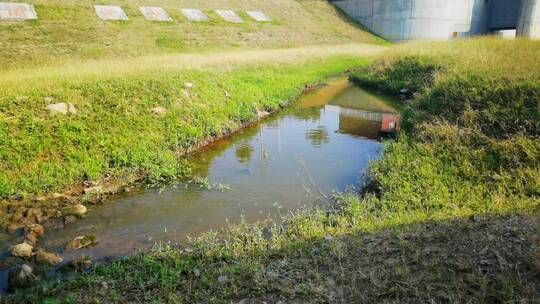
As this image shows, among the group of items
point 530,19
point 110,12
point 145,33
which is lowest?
point 145,33

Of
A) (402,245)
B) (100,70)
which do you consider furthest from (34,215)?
(100,70)

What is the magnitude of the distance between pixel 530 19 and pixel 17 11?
47.2m

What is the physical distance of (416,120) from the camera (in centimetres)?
1031

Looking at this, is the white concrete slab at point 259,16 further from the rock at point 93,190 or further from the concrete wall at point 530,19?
the rock at point 93,190

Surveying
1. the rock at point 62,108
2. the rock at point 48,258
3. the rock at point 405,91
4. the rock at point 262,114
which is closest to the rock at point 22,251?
the rock at point 48,258

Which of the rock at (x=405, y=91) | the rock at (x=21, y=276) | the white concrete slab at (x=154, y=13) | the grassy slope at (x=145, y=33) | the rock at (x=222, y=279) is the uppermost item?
the white concrete slab at (x=154, y=13)

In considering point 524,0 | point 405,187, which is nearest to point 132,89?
point 405,187

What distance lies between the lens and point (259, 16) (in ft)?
145

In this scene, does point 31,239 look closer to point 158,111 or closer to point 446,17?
point 158,111

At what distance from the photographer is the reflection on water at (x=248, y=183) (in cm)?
634

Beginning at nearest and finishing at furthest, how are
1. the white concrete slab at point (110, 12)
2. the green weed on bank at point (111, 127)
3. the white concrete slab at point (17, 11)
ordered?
the green weed on bank at point (111, 127), the white concrete slab at point (17, 11), the white concrete slab at point (110, 12)

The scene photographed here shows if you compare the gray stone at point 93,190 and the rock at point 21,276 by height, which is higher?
the rock at point 21,276

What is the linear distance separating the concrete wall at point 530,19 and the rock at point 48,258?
150 ft

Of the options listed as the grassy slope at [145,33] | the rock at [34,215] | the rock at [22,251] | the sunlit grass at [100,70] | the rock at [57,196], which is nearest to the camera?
the rock at [22,251]
